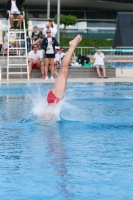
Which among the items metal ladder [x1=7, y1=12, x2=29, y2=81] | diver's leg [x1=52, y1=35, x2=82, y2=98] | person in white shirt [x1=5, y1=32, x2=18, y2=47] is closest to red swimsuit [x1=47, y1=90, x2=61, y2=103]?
diver's leg [x1=52, y1=35, x2=82, y2=98]

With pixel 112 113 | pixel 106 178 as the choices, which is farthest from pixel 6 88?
pixel 106 178

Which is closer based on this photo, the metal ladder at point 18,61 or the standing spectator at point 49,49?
the standing spectator at point 49,49

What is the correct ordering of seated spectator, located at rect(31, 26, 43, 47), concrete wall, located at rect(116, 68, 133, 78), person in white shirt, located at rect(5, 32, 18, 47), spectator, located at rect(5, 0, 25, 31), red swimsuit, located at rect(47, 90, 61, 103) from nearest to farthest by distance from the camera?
1. red swimsuit, located at rect(47, 90, 61, 103)
2. spectator, located at rect(5, 0, 25, 31)
3. person in white shirt, located at rect(5, 32, 18, 47)
4. seated spectator, located at rect(31, 26, 43, 47)
5. concrete wall, located at rect(116, 68, 133, 78)

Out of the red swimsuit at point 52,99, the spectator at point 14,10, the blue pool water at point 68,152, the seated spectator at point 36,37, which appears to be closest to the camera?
the blue pool water at point 68,152

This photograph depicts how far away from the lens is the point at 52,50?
21.7 m

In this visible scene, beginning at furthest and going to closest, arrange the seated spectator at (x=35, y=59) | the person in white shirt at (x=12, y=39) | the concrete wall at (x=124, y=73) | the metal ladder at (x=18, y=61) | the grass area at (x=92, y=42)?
the grass area at (x=92, y=42), the concrete wall at (x=124, y=73), the person in white shirt at (x=12, y=39), the metal ladder at (x=18, y=61), the seated spectator at (x=35, y=59)

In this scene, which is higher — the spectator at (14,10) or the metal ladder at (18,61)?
the spectator at (14,10)

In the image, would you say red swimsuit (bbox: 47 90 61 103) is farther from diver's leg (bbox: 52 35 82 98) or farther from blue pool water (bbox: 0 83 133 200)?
blue pool water (bbox: 0 83 133 200)

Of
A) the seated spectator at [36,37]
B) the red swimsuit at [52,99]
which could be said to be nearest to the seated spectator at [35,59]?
the seated spectator at [36,37]

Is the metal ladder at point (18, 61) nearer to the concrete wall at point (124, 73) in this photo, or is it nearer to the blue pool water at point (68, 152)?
the concrete wall at point (124, 73)

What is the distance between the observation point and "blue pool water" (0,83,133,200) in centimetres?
545

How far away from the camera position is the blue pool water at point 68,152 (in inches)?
215

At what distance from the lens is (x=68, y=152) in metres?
7.20

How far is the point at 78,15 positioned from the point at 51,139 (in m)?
58.6
